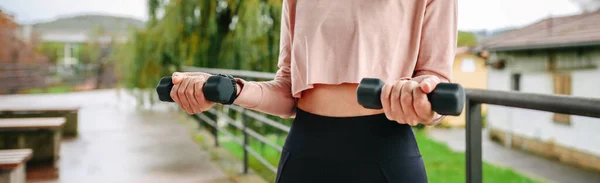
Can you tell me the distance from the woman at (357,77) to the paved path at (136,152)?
2317mm

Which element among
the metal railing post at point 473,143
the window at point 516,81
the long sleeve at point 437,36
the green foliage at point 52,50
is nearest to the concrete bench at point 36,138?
the metal railing post at point 473,143

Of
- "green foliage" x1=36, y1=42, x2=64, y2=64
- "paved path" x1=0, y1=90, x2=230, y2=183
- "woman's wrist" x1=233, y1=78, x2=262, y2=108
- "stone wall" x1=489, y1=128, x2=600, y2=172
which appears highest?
"green foliage" x1=36, y1=42, x2=64, y2=64

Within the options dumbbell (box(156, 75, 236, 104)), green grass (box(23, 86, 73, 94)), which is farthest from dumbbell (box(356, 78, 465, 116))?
green grass (box(23, 86, 73, 94))

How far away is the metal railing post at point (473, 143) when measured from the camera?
1.18m

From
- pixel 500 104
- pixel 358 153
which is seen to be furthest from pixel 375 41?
pixel 500 104

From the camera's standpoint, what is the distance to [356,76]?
2.21 ft

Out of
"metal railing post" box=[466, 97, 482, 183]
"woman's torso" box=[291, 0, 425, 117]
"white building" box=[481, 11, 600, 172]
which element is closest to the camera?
"woman's torso" box=[291, 0, 425, 117]

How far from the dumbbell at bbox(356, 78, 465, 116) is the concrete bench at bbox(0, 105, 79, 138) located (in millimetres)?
4419

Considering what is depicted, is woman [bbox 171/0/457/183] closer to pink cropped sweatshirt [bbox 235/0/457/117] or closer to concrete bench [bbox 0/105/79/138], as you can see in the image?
pink cropped sweatshirt [bbox 235/0/457/117]

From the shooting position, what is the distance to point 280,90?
78 cm

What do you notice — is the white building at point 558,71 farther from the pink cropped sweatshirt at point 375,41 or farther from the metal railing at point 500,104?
the pink cropped sweatshirt at point 375,41

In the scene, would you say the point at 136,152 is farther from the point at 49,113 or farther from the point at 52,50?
the point at 52,50

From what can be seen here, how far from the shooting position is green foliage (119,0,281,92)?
4387mm

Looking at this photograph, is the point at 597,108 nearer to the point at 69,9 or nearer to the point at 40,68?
the point at 69,9
